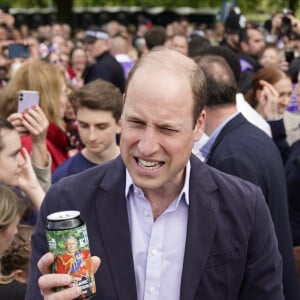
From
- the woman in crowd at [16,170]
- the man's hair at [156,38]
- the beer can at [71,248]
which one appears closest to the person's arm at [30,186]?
the woman in crowd at [16,170]

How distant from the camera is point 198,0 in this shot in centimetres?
4216

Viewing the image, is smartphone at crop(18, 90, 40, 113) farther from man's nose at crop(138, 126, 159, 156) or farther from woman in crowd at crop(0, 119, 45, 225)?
man's nose at crop(138, 126, 159, 156)

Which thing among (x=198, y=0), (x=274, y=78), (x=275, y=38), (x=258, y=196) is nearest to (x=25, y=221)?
(x=258, y=196)

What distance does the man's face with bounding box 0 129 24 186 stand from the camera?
165 inches

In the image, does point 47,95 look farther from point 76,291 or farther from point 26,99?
point 76,291

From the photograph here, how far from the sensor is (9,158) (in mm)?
4219

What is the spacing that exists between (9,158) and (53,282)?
2435mm

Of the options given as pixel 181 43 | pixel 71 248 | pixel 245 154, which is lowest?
pixel 181 43

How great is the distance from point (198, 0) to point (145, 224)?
41124mm

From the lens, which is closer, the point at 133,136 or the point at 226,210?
the point at 133,136

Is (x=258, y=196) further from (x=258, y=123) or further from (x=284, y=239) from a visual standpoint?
(x=258, y=123)

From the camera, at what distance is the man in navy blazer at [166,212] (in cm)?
206

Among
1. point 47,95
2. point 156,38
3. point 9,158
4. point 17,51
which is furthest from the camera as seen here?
point 156,38

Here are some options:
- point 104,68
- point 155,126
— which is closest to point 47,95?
point 155,126
